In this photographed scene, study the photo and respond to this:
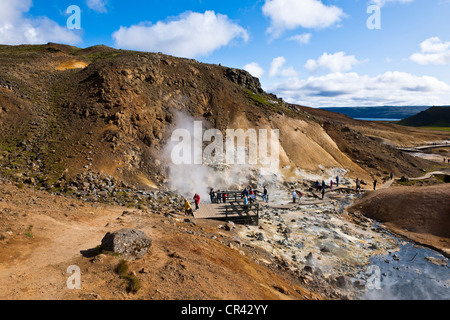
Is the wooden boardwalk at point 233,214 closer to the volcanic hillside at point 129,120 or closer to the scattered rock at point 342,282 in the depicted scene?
the volcanic hillside at point 129,120

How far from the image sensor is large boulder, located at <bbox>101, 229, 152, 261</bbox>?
11156 millimetres

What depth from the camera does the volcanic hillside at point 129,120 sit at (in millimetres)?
25641

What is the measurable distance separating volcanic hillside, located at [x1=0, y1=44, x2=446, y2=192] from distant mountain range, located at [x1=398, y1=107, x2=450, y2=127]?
161292mm

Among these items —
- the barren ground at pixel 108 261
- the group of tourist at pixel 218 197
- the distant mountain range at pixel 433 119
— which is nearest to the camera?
the barren ground at pixel 108 261

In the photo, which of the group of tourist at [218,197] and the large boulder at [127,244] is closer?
the large boulder at [127,244]

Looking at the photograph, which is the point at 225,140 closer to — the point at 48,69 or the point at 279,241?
the point at 279,241

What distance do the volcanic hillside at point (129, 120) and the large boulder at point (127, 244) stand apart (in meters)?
13.6

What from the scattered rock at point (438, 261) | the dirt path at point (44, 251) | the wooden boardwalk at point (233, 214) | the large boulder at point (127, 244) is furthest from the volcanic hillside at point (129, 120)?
the scattered rock at point (438, 261)

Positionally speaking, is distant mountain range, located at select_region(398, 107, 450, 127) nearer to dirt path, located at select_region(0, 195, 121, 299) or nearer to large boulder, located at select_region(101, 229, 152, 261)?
large boulder, located at select_region(101, 229, 152, 261)

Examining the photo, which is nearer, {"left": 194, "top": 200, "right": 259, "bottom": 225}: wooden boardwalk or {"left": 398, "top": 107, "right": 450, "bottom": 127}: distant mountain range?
{"left": 194, "top": 200, "right": 259, "bottom": 225}: wooden boardwalk

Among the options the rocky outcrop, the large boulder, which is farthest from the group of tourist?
the rocky outcrop

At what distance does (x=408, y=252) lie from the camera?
20391 mm

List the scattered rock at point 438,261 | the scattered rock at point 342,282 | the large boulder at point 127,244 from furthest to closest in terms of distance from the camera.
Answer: the scattered rock at point 438,261
the scattered rock at point 342,282
the large boulder at point 127,244

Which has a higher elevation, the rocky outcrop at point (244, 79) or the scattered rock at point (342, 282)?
the rocky outcrop at point (244, 79)
